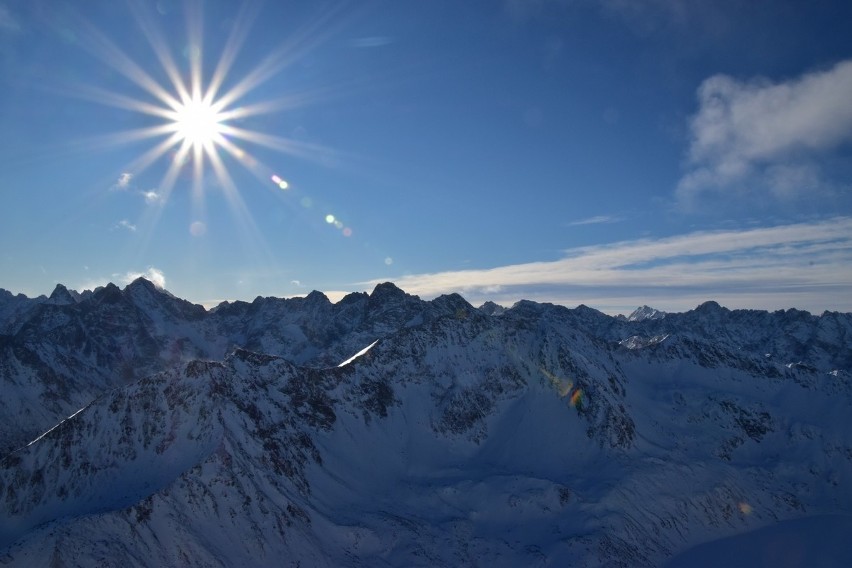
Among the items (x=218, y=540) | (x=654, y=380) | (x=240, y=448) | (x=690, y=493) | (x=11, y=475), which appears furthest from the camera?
(x=654, y=380)

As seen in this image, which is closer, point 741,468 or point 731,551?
point 731,551

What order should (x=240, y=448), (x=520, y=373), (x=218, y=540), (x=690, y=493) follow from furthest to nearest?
(x=520, y=373) → (x=690, y=493) → (x=240, y=448) → (x=218, y=540)

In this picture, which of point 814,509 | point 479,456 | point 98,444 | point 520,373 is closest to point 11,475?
point 98,444

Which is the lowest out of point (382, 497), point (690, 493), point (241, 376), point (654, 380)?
point (690, 493)

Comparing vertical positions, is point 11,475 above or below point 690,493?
above

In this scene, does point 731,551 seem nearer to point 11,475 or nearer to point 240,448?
point 240,448

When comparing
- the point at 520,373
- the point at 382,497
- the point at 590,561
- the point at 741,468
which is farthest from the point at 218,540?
the point at 741,468

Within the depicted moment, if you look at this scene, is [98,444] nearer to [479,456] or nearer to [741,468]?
[479,456]
